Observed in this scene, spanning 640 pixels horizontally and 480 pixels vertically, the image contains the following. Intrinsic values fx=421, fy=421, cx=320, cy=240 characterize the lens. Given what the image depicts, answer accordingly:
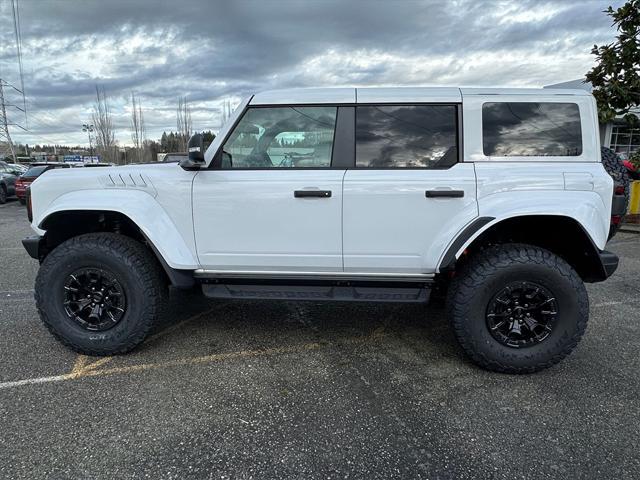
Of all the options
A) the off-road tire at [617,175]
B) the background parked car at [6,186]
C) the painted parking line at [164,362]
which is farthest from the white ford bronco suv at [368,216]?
the background parked car at [6,186]

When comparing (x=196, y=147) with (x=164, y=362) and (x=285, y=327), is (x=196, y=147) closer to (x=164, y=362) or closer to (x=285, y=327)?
(x=164, y=362)

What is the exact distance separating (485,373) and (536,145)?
1715 mm

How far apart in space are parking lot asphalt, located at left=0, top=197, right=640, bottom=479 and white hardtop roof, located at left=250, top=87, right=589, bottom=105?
2.00 m

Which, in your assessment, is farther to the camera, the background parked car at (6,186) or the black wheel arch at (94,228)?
the background parked car at (6,186)

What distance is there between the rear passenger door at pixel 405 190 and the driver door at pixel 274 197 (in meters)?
0.17

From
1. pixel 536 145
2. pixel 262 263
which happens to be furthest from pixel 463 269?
pixel 262 263

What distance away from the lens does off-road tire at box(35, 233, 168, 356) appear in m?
3.20

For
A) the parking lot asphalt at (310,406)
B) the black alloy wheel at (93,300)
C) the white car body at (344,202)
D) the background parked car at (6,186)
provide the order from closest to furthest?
the parking lot asphalt at (310,406) → the white car body at (344,202) → the black alloy wheel at (93,300) → the background parked car at (6,186)

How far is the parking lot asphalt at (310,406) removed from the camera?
Answer: 2223mm

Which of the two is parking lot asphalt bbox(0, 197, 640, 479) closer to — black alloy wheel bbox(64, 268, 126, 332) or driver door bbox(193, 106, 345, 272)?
black alloy wheel bbox(64, 268, 126, 332)

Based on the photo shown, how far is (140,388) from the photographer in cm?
291

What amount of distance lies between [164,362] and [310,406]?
1.29 meters

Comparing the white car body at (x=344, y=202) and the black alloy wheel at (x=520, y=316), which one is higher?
the white car body at (x=344, y=202)

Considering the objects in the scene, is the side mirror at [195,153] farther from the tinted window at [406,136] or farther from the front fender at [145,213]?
the tinted window at [406,136]
